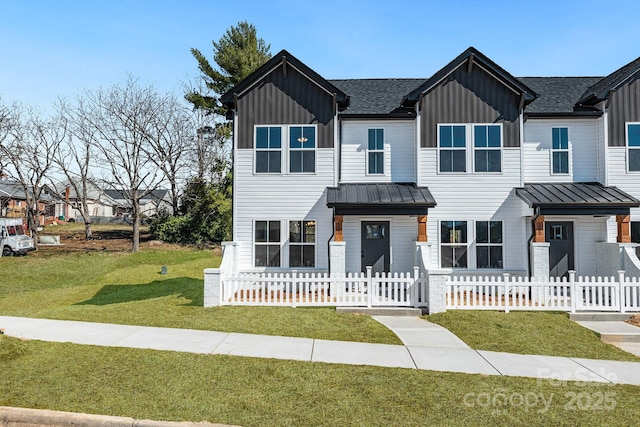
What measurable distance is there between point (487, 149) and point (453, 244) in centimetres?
372

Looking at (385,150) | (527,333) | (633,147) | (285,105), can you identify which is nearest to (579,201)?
(633,147)

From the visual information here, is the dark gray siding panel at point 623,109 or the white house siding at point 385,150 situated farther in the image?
the white house siding at point 385,150

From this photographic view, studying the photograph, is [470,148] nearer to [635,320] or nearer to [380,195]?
[380,195]

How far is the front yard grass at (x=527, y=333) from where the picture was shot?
26.8ft

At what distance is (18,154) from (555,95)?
38.0m

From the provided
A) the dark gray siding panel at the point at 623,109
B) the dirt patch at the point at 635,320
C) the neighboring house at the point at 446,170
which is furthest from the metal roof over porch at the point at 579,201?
the dirt patch at the point at 635,320

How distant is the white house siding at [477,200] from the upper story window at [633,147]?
4.24m

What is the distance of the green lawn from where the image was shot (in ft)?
31.4

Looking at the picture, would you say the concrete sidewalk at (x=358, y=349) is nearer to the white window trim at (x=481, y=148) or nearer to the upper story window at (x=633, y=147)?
the white window trim at (x=481, y=148)

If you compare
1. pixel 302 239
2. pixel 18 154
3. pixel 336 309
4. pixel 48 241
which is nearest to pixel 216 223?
pixel 48 241

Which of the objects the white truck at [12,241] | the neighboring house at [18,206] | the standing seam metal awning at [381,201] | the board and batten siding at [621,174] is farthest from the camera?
the neighboring house at [18,206]

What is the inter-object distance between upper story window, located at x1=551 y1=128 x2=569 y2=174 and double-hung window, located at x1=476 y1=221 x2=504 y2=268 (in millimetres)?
3327

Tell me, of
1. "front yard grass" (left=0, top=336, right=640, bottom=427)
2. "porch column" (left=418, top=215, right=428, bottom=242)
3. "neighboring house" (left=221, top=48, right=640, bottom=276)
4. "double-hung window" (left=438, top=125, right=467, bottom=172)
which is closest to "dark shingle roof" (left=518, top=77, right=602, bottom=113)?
"neighboring house" (left=221, top=48, right=640, bottom=276)

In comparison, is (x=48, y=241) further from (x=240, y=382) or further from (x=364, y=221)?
(x=240, y=382)
